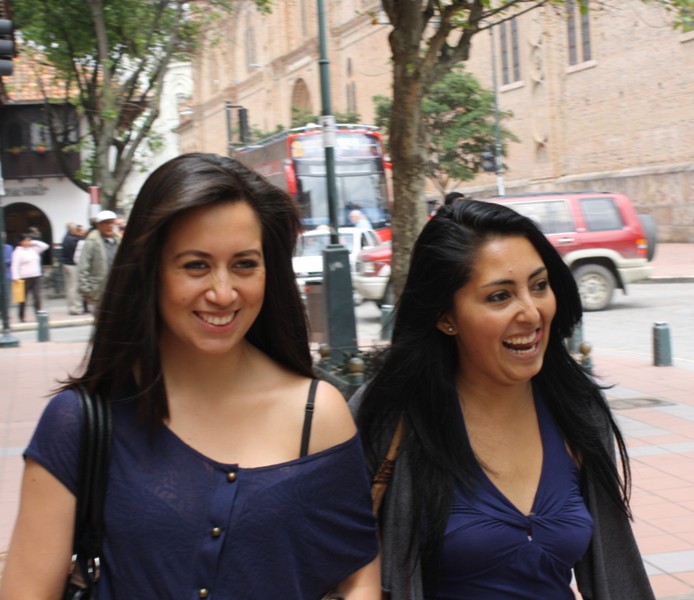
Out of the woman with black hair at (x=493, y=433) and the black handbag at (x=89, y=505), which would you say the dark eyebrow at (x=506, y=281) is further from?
the black handbag at (x=89, y=505)

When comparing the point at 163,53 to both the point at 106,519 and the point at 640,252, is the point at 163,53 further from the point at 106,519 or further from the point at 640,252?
the point at 106,519

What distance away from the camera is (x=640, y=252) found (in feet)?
59.8

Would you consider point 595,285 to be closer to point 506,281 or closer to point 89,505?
point 506,281

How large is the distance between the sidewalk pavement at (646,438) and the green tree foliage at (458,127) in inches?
927

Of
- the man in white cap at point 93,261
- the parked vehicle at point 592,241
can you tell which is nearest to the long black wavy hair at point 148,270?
the man in white cap at point 93,261

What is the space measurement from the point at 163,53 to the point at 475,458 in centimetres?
2523

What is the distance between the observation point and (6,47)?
11633 mm

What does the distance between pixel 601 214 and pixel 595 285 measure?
1208 millimetres

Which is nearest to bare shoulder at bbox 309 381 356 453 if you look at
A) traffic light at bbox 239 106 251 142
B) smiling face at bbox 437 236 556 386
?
smiling face at bbox 437 236 556 386

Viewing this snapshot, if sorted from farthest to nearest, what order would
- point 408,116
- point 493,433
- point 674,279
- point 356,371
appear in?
point 674,279, point 408,116, point 356,371, point 493,433

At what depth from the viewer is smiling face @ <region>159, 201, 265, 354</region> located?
2.10 metres

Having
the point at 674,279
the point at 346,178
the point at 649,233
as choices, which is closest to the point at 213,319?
the point at 649,233

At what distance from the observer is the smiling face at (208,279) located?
2102mm

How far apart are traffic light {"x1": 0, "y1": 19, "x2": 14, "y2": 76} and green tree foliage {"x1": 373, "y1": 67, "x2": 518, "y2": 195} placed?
26.6 m
